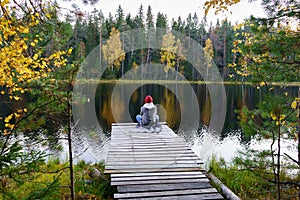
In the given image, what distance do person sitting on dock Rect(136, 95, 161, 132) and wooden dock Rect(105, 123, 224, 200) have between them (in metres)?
0.83

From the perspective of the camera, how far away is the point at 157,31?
30.9 meters

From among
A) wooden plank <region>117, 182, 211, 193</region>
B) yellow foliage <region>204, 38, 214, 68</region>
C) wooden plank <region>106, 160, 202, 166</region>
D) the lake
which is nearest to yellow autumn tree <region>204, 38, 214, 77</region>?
yellow foliage <region>204, 38, 214, 68</region>

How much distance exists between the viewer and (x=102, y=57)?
2994cm

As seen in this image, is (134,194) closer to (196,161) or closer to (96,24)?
(196,161)

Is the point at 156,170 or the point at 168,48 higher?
the point at 168,48

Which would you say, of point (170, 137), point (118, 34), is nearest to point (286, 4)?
point (170, 137)

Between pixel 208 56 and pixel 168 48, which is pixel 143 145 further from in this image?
pixel 208 56

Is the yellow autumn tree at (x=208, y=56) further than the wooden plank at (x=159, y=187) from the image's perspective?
Yes

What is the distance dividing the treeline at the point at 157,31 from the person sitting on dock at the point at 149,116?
21584 mm

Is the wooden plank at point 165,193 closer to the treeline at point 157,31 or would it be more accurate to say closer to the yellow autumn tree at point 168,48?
the yellow autumn tree at point 168,48

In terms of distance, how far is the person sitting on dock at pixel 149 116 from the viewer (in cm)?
705

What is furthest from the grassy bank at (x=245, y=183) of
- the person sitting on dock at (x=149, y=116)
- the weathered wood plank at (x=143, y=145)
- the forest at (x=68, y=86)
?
the person sitting on dock at (x=149, y=116)

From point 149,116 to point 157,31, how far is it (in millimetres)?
25188

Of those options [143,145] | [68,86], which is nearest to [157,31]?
[143,145]
